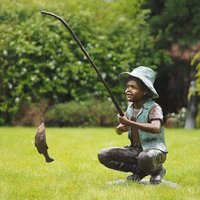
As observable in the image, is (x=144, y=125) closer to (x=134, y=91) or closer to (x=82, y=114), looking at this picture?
(x=134, y=91)

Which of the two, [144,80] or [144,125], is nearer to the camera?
[144,125]

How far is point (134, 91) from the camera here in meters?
6.16

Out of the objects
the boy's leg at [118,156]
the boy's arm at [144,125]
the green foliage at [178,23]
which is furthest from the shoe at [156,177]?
the green foliage at [178,23]

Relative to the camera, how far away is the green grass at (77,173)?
5.68 metres

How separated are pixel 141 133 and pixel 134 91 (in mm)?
455

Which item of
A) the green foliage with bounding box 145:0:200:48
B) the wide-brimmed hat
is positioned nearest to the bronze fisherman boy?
the wide-brimmed hat

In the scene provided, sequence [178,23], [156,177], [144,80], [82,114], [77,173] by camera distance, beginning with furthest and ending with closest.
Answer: [178,23]
[82,114]
[77,173]
[156,177]
[144,80]

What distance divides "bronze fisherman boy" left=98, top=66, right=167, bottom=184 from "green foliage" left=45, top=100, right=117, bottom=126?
10819mm

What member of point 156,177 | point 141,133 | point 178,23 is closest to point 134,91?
Result: point 141,133

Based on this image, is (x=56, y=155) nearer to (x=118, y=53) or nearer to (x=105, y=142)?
(x=105, y=142)

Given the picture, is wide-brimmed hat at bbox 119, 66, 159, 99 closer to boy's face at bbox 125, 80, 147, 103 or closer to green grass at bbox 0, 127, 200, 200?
boy's face at bbox 125, 80, 147, 103

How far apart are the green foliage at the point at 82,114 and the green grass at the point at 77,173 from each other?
4.75m

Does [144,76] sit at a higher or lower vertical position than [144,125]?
higher

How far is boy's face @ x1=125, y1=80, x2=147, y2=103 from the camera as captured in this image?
6152 millimetres
